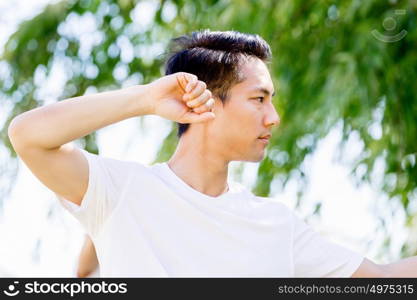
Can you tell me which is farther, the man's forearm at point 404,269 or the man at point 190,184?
the man's forearm at point 404,269

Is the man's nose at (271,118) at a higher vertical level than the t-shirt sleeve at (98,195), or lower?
higher

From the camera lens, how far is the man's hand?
1.69 metres

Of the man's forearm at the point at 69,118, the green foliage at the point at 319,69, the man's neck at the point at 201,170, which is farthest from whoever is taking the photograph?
the green foliage at the point at 319,69

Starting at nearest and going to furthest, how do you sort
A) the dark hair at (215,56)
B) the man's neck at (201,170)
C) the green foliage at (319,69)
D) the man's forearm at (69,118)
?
1. the man's forearm at (69,118)
2. the man's neck at (201,170)
3. the dark hair at (215,56)
4. the green foliage at (319,69)

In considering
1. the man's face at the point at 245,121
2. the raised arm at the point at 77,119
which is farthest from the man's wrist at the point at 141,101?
the man's face at the point at 245,121

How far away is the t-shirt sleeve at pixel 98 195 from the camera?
170 cm

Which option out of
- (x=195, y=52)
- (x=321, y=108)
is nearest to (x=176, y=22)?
(x=321, y=108)

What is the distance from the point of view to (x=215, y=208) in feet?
5.88

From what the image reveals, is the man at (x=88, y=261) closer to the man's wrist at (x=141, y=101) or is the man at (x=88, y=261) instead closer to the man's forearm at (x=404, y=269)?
the man's wrist at (x=141, y=101)

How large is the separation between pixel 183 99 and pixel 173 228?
0.80 feet

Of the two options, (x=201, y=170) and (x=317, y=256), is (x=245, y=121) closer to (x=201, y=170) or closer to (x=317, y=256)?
(x=201, y=170)

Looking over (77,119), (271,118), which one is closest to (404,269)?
(271,118)

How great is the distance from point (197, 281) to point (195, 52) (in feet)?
1.66

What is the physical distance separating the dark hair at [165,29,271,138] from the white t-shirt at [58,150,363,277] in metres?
0.22
